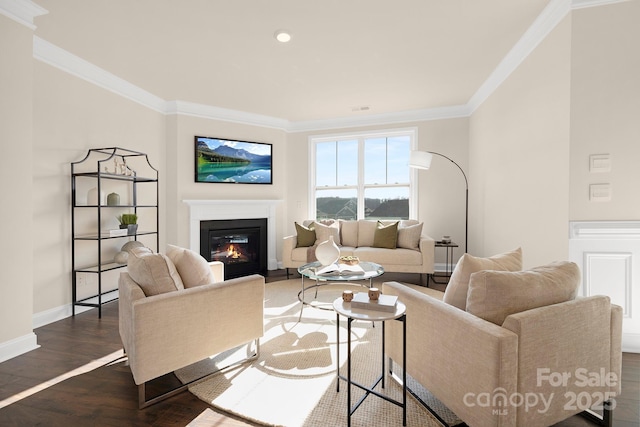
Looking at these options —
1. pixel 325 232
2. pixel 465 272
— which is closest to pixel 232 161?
pixel 325 232

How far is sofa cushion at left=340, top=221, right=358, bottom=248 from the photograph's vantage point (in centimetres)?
535

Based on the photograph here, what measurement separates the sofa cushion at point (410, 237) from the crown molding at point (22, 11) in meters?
4.64

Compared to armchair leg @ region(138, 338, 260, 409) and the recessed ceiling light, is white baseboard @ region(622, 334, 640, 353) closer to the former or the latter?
armchair leg @ region(138, 338, 260, 409)

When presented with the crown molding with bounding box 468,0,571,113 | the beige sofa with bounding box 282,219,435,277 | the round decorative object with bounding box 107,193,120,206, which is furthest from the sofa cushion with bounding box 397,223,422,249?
the round decorative object with bounding box 107,193,120,206

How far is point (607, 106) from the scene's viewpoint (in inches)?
97.2

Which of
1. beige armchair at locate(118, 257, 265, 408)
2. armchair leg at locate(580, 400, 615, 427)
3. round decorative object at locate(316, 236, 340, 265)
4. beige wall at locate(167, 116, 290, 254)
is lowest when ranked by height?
armchair leg at locate(580, 400, 615, 427)

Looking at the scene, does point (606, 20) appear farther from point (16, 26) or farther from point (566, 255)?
point (16, 26)

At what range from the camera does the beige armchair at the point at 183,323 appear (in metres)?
1.81

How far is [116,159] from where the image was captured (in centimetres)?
412

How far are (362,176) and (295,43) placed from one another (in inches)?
121

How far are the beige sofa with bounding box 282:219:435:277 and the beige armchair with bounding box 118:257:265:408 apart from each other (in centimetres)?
263

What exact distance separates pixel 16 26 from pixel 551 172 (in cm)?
446

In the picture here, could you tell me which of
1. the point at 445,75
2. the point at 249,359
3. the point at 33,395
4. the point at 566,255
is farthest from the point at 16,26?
the point at 566,255

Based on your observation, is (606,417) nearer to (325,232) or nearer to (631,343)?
(631,343)
